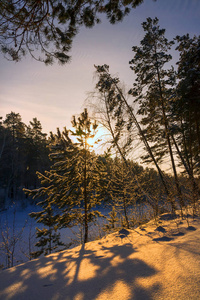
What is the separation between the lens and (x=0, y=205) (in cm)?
2241

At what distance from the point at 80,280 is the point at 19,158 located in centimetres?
3051

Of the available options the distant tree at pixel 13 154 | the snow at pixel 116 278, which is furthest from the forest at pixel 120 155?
the distant tree at pixel 13 154

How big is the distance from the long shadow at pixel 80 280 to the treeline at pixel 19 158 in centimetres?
2753

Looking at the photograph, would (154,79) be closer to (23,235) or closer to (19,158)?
(23,235)

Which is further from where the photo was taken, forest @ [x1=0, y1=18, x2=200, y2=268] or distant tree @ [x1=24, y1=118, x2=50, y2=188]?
distant tree @ [x1=24, y1=118, x2=50, y2=188]

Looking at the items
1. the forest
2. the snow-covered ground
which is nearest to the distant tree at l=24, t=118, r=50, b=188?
the snow-covered ground

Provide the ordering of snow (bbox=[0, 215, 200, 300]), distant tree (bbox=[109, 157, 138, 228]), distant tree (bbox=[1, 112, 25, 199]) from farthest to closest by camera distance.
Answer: distant tree (bbox=[1, 112, 25, 199]) → distant tree (bbox=[109, 157, 138, 228]) → snow (bbox=[0, 215, 200, 300])

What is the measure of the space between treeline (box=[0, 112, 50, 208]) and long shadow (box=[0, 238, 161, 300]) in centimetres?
2753

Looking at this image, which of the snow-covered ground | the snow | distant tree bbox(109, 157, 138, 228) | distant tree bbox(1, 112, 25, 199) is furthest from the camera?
distant tree bbox(1, 112, 25, 199)

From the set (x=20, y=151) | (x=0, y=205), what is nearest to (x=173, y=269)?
(x=0, y=205)

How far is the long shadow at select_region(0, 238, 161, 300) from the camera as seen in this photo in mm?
1483

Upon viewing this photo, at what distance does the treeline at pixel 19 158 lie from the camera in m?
27.5

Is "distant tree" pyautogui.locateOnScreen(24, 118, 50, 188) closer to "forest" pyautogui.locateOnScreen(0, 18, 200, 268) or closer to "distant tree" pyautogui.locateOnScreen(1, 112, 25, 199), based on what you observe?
"distant tree" pyautogui.locateOnScreen(1, 112, 25, 199)

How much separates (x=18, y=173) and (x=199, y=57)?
104 ft
